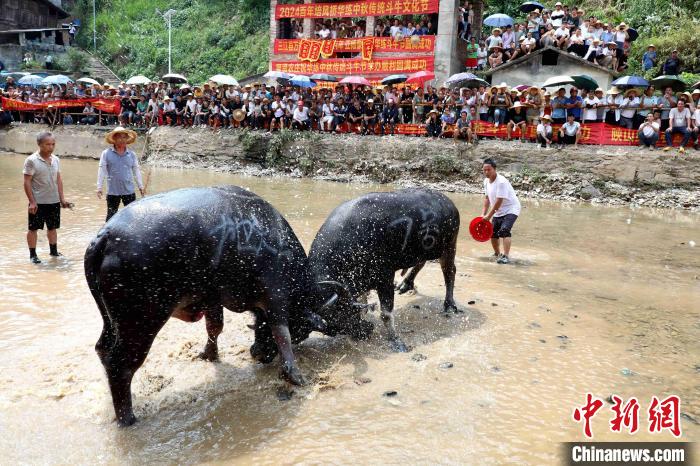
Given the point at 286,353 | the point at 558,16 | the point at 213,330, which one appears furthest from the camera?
the point at 558,16

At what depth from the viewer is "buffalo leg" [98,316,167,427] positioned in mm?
3896

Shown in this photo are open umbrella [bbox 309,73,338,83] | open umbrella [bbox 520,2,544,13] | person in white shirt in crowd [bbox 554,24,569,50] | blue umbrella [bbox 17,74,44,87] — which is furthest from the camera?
blue umbrella [bbox 17,74,44,87]

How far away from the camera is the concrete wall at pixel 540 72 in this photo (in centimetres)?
1931

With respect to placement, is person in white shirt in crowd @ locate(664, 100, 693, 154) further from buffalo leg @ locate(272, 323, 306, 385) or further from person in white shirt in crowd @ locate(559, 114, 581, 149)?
buffalo leg @ locate(272, 323, 306, 385)

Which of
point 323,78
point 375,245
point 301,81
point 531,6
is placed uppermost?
point 531,6

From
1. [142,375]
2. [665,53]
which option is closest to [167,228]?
[142,375]

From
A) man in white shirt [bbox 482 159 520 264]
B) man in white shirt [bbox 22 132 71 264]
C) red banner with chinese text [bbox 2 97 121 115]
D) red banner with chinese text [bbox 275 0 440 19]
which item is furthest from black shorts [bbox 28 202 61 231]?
red banner with chinese text [bbox 275 0 440 19]

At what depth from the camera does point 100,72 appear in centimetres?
3862

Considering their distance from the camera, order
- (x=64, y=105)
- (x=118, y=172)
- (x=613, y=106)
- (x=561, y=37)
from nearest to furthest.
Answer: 1. (x=118, y=172)
2. (x=613, y=106)
3. (x=561, y=37)
4. (x=64, y=105)

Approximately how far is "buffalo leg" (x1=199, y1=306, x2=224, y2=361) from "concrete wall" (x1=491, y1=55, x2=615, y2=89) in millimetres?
17787

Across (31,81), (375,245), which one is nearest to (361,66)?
(31,81)

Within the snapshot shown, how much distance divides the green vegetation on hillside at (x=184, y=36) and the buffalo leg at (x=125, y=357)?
106 ft

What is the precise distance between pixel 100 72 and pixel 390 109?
93.5 ft

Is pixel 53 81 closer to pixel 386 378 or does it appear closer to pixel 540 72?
pixel 540 72
